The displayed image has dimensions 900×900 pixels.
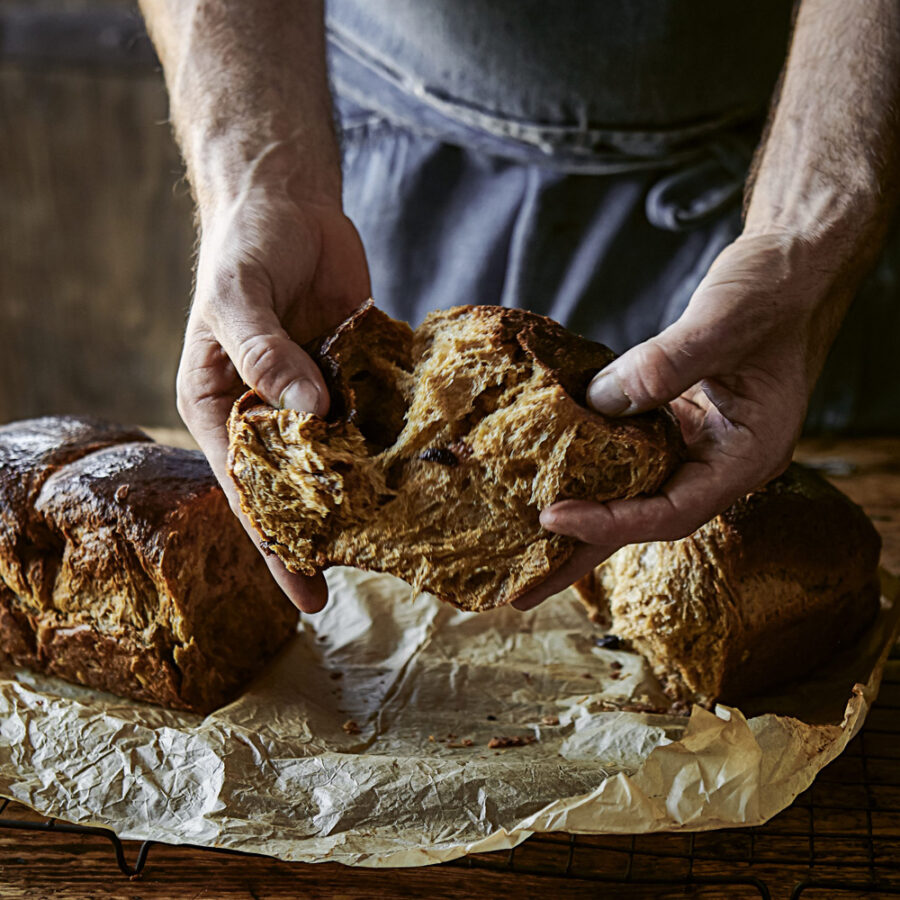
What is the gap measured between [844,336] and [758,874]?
2.07m

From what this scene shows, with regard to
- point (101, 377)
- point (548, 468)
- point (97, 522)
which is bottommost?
point (101, 377)

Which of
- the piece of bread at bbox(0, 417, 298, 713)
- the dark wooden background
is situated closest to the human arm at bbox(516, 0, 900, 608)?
the piece of bread at bbox(0, 417, 298, 713)

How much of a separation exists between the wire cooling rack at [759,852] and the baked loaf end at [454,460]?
0.46 m

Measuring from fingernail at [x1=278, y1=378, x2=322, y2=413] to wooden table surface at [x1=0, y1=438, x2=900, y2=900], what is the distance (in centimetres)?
79

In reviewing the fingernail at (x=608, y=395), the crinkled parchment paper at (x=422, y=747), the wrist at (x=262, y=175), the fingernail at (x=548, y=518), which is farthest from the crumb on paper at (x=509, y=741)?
the wrist at (x=262, y=175)

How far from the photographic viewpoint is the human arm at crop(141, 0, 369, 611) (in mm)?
1833

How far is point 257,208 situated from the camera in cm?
210

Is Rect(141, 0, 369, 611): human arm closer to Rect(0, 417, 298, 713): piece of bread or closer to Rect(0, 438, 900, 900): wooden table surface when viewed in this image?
Rect(0, 417, 298, 713): piece of bread

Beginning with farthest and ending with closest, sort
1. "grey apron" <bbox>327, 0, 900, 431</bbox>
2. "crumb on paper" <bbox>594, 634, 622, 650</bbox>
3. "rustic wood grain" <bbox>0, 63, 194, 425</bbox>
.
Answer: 1. "rustic wood grain" <bbox>0, 63, 194, 425</bbox>
2. "grey apron" <bbox>327, 0, 900, 431</bbox>
3. "crumb on paper" <bbox>594, 634, 622, 650</bbox>

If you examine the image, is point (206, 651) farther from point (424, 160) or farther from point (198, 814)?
point (424, 160)

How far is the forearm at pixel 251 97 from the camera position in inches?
89.0

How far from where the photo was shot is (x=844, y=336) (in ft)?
10.8

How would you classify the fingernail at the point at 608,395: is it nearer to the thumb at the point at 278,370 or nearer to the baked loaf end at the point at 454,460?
the baked loaf end at the point at 454,460

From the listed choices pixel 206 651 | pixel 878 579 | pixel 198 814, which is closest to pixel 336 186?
pixel 206 651
